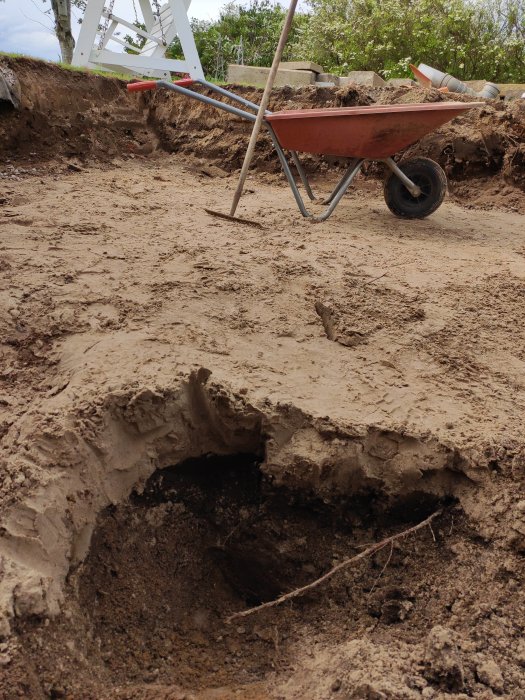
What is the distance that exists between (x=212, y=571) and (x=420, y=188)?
3655 mm

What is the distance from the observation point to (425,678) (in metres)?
1.55

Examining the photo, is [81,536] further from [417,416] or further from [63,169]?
[63,169]

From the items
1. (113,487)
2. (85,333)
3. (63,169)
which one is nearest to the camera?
(113,487)

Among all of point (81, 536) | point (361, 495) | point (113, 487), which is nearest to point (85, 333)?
point (113, 487)

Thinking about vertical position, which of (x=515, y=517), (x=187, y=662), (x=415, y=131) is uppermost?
(x=415, y=131)

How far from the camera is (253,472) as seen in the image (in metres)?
2.30

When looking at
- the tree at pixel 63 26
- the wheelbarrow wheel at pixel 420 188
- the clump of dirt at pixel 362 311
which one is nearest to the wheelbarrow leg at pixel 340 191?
the wheelbarrow wheel at pixel 420 188

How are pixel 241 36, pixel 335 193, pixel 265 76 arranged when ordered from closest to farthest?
pixel 335 193 → pixel 265 76 → pixel 241 36

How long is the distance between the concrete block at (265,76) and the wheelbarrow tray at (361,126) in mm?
3787

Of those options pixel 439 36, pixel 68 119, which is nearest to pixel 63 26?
pixel 68 119

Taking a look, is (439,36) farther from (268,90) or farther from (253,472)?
(253,472)

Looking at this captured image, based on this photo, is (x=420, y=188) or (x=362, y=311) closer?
(x=362, y=311)

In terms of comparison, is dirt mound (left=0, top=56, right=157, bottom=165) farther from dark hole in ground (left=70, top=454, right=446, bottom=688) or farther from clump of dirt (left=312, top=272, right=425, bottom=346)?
dark hole in ground (left=70, top=454, right=446, bottom=688)

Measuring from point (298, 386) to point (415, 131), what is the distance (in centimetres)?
299
